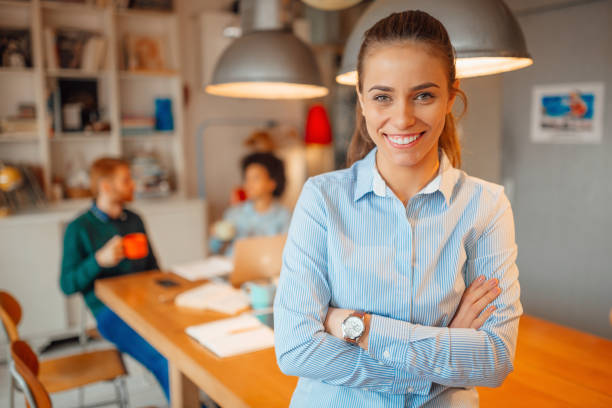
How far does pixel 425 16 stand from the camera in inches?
42.4

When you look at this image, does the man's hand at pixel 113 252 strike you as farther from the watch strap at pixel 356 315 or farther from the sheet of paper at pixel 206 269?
the watch strap at pixel 356 315

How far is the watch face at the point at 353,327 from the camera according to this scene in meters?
1.05

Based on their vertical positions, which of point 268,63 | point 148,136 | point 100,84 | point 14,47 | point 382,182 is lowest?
point 382,182

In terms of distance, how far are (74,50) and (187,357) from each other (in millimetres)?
3161

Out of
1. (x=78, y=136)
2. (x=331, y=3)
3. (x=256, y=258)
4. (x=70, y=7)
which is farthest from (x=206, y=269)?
(x=70, y=7)

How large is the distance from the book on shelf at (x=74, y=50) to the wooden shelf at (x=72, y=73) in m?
0.03

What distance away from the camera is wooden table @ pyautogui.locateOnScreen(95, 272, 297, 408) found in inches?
54.4

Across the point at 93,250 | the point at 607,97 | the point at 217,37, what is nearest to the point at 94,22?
the point at 217,37

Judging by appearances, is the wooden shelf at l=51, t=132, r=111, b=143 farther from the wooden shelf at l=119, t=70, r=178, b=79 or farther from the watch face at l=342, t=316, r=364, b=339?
the watch face at l=342, t=316, r=364, b=339

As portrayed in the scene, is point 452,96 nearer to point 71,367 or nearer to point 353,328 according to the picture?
point 353,328

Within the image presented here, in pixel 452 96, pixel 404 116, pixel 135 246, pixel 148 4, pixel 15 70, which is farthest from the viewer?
pixel 148 4

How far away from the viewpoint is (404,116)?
3.36ft

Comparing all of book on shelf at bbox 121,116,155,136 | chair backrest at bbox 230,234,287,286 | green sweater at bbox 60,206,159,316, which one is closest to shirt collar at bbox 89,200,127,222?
green sweater at bbox 60,206,159,316

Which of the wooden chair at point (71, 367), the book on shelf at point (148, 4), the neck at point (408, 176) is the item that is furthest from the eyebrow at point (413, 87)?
the book on shelf at point (148, 4)
